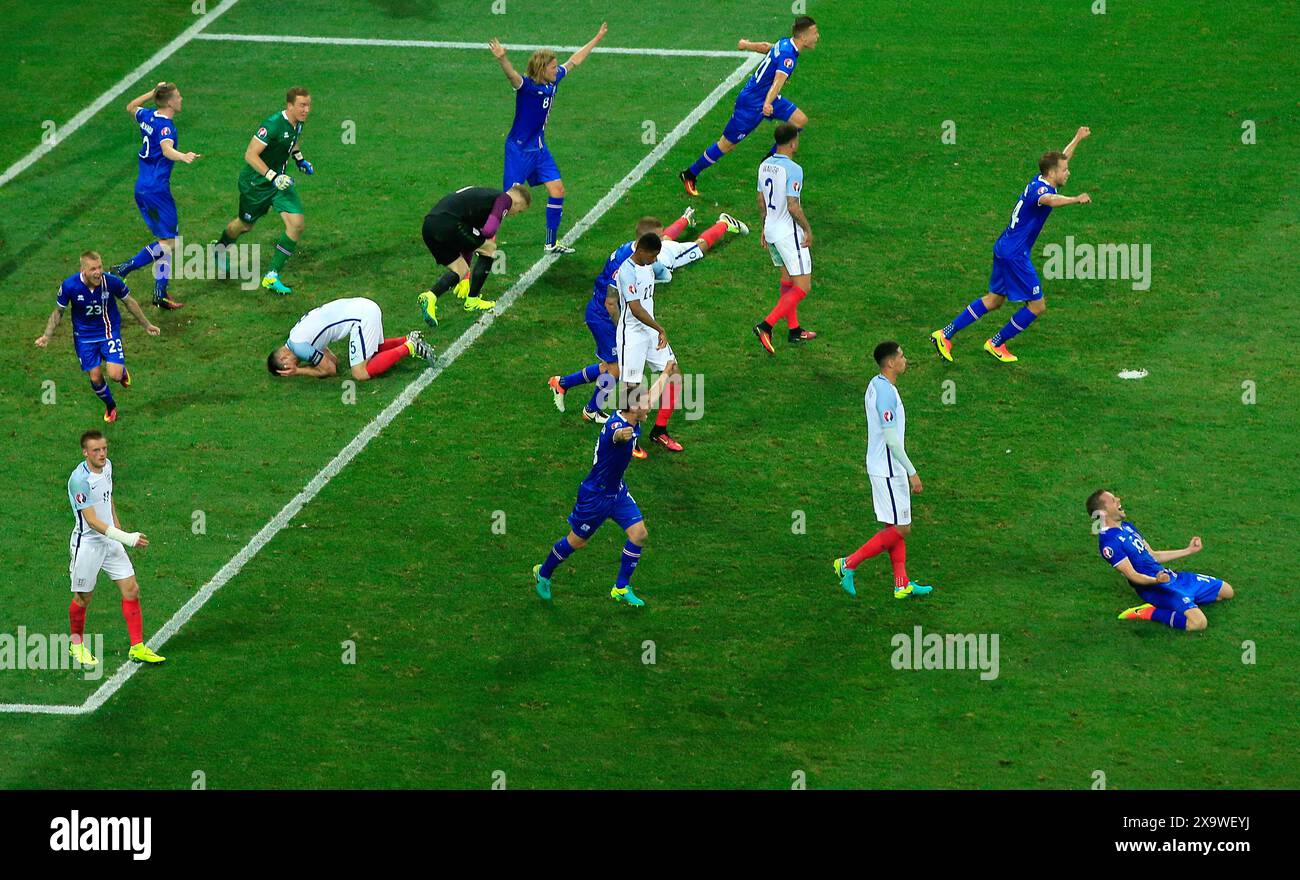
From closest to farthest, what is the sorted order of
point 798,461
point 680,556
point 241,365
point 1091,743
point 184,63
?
point 1091,743
point 680,556
point 798,461
point 241,365
point 184,63

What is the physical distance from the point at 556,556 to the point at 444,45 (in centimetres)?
1388

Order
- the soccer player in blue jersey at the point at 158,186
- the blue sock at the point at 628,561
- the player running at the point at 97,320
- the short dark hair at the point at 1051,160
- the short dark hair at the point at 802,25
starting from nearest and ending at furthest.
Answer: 1. the blue sock at the point at 628,561
2. the player running at the point at 97,320
3. the short dark hair at the point at 1051,160
4. the soccer player in blue jersey at the point at 158,186
5. the short dark hair at the point at 802,25

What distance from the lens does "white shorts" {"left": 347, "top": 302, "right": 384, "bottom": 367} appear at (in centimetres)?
2170

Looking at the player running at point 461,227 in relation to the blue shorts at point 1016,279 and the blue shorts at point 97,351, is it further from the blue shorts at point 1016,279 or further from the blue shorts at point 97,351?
the blue shorts at point 1016,279

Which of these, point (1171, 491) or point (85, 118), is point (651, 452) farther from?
point (85, 118)

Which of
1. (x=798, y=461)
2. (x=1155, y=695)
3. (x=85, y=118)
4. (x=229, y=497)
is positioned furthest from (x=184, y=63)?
(x=1155, y=695)

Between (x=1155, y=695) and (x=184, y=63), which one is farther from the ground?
(x=184, y=63)

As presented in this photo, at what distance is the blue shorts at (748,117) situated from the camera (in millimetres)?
25047

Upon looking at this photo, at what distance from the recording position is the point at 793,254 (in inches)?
850

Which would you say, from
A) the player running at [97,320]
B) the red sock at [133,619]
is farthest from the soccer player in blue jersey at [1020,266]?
the red sock at [133,619]

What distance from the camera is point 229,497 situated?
19.9 m

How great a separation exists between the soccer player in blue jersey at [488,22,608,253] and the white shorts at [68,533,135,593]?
8.24 meters

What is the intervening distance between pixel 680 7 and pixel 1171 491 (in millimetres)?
14107

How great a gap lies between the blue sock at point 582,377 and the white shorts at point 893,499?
4.25m
